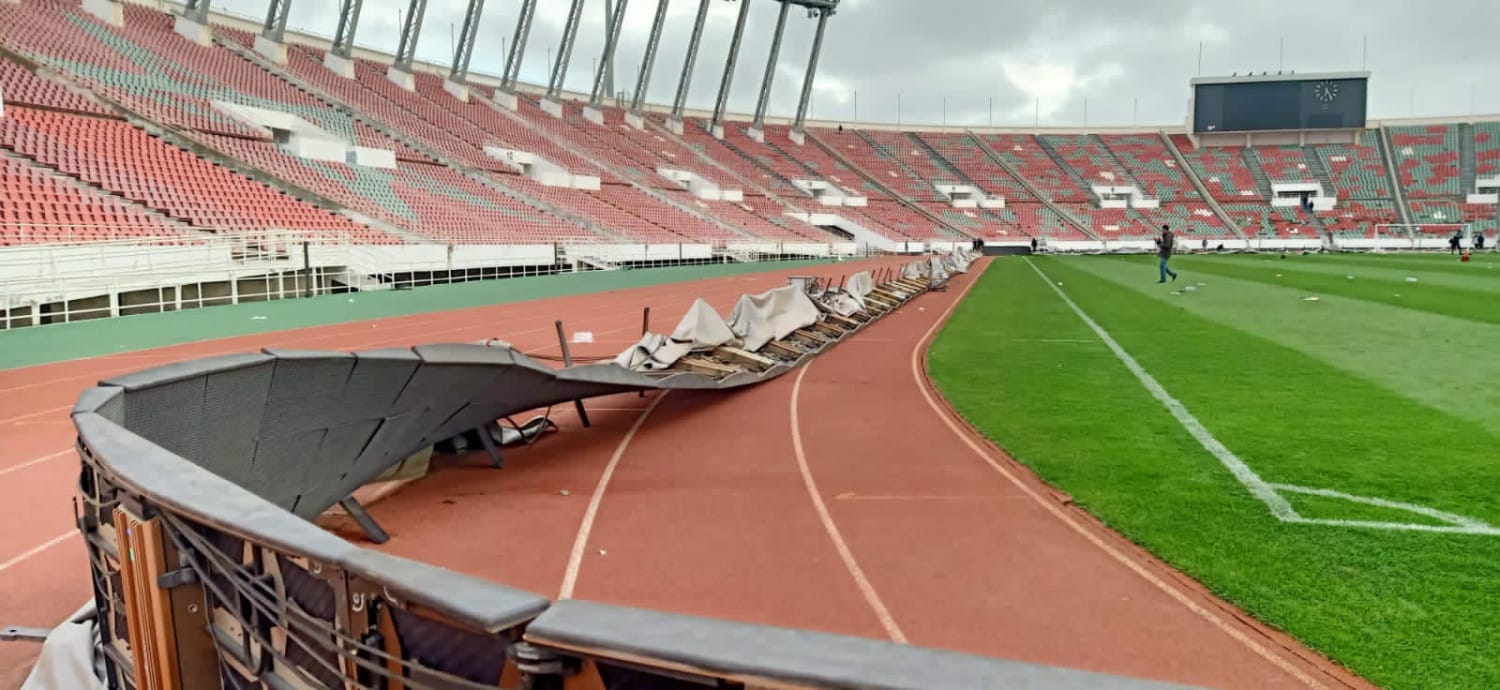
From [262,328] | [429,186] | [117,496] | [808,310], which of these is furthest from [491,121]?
[117,496]

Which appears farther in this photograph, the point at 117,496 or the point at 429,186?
the point at 429,186

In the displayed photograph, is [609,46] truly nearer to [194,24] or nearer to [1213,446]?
[194,24]

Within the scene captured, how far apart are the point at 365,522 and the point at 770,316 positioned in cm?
827

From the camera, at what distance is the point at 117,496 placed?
2336mm

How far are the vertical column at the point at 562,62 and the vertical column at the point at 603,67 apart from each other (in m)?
2.21

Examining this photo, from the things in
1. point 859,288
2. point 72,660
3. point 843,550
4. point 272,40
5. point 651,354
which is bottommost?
point 843,550

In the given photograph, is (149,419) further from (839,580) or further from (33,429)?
(33,429)

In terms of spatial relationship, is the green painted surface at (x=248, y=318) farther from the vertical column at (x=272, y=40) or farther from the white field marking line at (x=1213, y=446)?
the vertical column at (x=272, y=40)

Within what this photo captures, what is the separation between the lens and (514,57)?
45.2m

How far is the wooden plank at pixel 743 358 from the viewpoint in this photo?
1073 centimetres

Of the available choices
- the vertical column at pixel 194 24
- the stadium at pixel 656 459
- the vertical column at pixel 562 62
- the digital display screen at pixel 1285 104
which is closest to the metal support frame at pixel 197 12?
the vertical column at pixel 194 24

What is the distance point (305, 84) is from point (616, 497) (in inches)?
1371

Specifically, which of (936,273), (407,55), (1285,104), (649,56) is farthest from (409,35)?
(1285,104)

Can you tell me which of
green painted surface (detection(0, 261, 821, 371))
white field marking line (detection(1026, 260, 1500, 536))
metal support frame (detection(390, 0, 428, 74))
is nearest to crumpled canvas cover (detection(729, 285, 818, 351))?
white field marking line (detection(1026, 260, 1500, 536))
